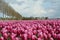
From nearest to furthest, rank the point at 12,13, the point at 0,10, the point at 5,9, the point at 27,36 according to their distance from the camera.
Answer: the point at 27,36 → the point at 0,10 → the point at 5,9 → the point at 12,13

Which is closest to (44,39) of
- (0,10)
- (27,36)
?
(27,36)

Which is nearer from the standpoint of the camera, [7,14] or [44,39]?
[44,39]

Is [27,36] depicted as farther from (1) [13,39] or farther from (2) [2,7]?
(2) [2,7]

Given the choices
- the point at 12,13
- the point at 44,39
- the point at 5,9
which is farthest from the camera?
the point at 12,13

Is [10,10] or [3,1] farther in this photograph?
[10,10]

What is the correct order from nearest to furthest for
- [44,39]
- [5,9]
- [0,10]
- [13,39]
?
[13,39], [44,39], [0,10], [5,9]

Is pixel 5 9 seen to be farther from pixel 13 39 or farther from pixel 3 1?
pixel 13 39

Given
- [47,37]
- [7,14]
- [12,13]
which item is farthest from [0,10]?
[47,37]

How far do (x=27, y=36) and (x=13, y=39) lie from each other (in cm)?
41

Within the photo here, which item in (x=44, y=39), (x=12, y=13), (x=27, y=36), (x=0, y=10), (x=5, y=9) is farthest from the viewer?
(x=12, y=13)

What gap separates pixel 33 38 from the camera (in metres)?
4.07

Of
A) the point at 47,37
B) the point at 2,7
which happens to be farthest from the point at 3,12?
the point at 47,37

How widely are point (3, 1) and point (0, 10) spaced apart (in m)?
2.12

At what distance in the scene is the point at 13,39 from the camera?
12.8 ft
